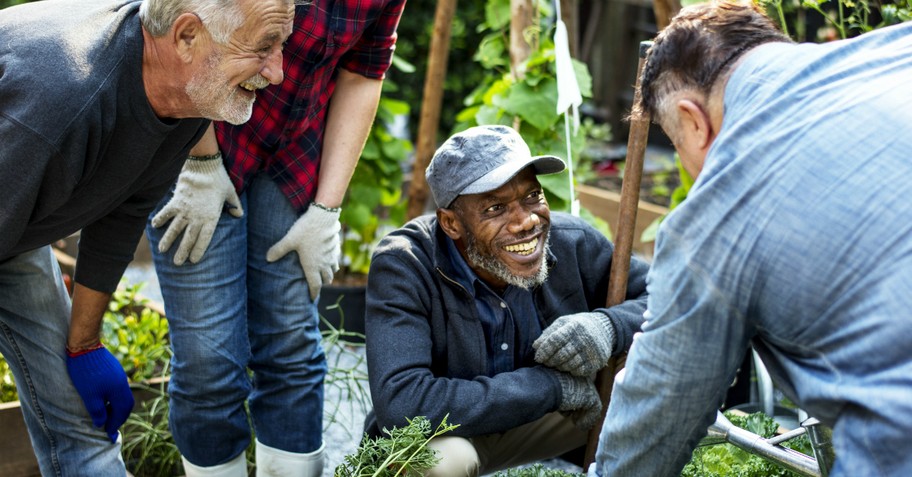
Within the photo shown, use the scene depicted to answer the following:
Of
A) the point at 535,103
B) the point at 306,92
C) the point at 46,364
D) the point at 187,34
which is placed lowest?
the point at 46,364

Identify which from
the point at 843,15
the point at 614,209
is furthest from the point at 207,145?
the point at 614,209

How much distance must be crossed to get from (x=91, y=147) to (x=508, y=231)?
43.3 inches

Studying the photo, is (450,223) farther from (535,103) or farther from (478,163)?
(535,103)

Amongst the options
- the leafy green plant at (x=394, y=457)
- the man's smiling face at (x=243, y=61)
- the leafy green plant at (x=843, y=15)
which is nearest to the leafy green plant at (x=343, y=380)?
the leafy green plant at (x=394, y=457)

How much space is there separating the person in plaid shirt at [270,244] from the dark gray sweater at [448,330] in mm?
211

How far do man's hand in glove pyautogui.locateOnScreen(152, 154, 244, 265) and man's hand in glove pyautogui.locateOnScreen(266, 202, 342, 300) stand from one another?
173 mm

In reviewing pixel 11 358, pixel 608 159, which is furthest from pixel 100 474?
pixel 608 159

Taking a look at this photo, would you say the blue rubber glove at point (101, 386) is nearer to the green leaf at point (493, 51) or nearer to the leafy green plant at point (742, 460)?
the leafy green plant at point (742, 460)

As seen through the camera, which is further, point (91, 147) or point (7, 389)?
point (7, 389)

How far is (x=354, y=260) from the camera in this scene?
4637 mm

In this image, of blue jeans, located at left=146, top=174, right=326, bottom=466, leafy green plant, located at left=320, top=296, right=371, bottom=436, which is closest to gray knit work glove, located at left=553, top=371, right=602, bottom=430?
blue jeans, located at left=146, top=174, right=326, bottom=466

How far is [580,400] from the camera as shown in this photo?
2.71 meters

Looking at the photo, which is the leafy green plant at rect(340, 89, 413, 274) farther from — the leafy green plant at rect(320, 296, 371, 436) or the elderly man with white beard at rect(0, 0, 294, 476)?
the elderly man with white beard at rect(0, 0, 294, 476)

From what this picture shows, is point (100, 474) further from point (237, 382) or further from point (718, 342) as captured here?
point (718, 342)
